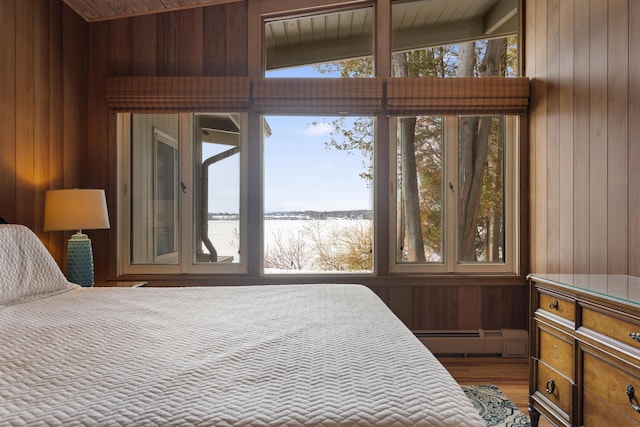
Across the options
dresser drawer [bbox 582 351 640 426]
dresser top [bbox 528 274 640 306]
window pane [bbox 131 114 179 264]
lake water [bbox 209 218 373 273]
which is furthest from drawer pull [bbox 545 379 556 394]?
window pane [bbox 131 114 179 264]

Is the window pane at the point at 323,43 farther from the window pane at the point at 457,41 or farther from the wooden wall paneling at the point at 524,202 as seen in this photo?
the wooden wall paneling at the point at 524,202

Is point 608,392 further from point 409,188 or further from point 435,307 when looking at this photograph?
point 409,188

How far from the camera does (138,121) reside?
10.6 ft

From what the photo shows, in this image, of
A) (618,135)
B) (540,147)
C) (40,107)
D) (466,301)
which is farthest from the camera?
(466,301)

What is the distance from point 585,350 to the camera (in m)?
1.62

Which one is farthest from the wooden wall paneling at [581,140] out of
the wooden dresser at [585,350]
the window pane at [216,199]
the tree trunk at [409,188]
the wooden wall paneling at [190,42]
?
the wooden wall paneling at [190,42]

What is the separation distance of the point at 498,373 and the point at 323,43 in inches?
109

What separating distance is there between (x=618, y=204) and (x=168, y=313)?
2.19 metres

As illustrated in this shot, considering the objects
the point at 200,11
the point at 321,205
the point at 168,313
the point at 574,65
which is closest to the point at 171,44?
the point at 200,11

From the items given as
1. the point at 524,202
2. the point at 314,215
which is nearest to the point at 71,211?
the point at 314,215

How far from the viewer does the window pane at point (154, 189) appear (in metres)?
3.21

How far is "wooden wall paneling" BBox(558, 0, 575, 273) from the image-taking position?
2.51m

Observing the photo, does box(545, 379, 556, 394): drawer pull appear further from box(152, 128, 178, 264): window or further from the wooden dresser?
box(152, 128, 178, 264): window

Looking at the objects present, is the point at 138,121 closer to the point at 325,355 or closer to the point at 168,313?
the point at 168,313
